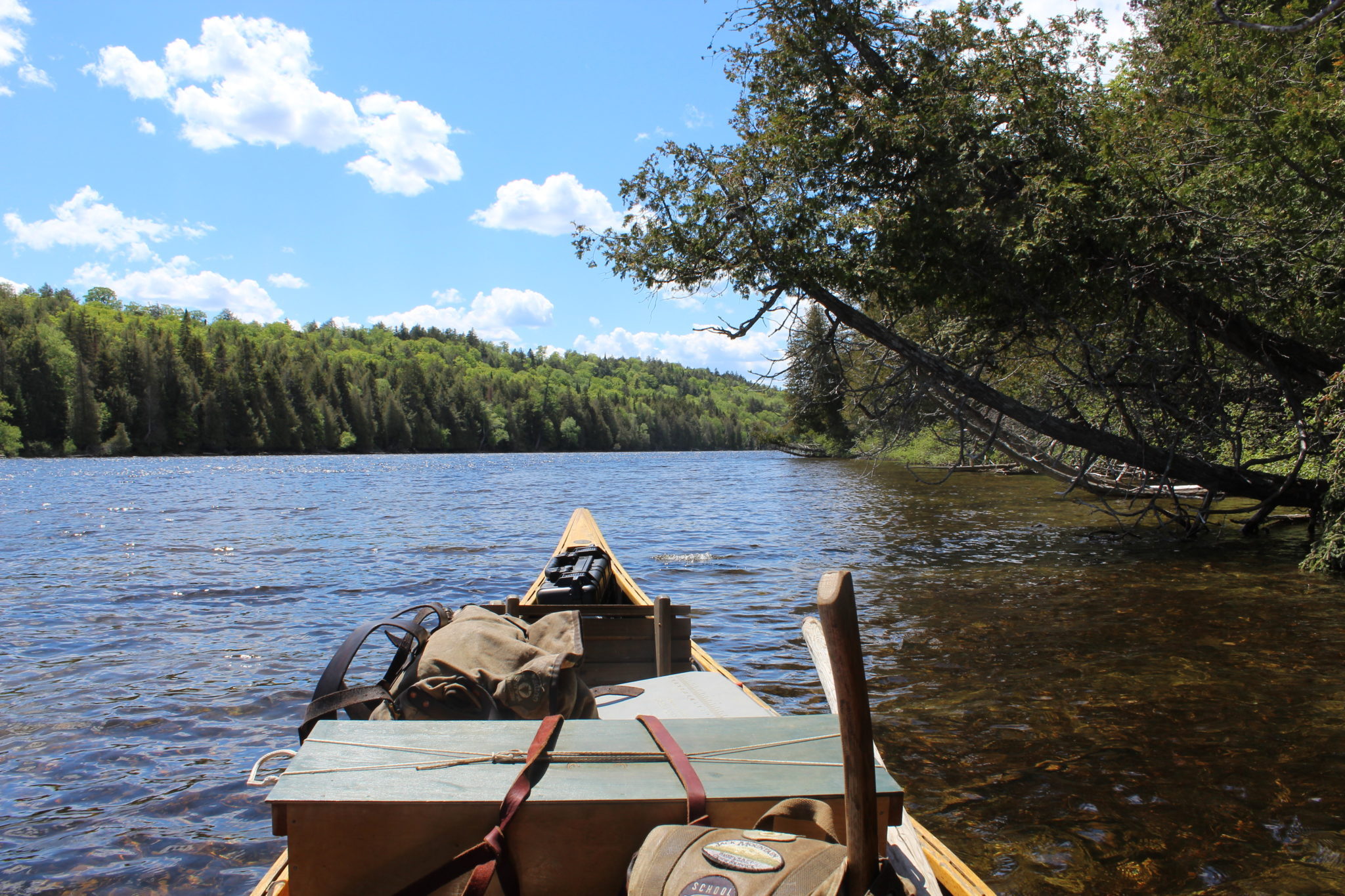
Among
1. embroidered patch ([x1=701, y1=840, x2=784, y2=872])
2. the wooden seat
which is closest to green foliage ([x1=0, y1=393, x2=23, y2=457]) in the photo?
the wooden seat

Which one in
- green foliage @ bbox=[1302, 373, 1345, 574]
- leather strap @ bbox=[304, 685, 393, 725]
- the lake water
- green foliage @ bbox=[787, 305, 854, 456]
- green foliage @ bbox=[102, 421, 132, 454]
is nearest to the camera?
leather strap @ bbox=[304, 685, 393, 725]

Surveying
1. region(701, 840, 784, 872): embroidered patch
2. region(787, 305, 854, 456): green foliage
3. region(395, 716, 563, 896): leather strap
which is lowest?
region(395, 716, 563, 896): leather strap

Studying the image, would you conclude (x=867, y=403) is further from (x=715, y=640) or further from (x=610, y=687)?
(x=610, y=687)

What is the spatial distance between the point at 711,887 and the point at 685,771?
54 centimetres

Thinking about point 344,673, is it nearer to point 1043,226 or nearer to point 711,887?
point 711,887

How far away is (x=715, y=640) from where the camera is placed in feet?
30.2

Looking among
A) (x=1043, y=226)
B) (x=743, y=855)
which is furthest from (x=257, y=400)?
(x=743, y=855)

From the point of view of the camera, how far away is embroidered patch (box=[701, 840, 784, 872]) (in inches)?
74.3

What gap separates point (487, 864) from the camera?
2.15m

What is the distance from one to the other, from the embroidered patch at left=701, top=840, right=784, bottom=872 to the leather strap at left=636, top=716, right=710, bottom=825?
244 mm

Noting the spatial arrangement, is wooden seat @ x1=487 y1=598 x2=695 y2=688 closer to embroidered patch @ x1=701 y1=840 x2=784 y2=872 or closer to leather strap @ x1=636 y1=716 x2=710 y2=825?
leather strap @ x1=636 y1=716 x2=710 y2=825

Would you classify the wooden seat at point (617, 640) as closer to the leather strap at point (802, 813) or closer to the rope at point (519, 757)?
the rope at point (519, 757)

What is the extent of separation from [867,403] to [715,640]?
30.7ft

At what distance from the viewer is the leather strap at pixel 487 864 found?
7.00 ft
